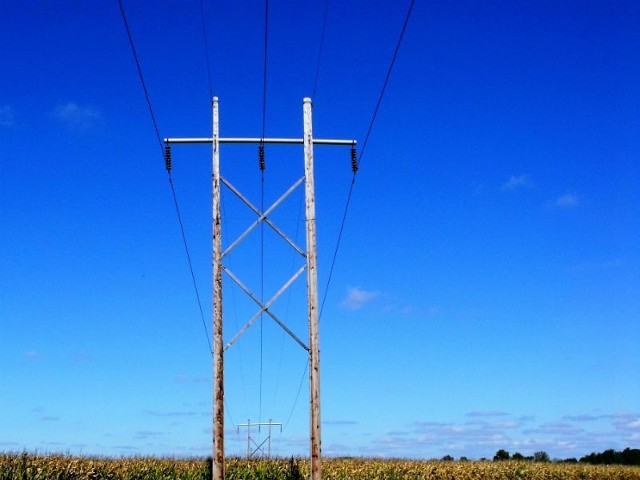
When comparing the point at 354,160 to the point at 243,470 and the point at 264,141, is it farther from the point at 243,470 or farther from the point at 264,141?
the point at 243,470

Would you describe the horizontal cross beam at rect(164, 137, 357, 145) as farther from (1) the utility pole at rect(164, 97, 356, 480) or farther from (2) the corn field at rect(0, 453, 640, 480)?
(2) the corn field at rect(0, 453, 640, 480)

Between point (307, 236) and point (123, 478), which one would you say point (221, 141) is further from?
point (123, 478)

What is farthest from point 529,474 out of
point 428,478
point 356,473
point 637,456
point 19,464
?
point 637,456

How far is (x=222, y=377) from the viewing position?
677 inches

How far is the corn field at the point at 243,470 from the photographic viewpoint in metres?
24.9

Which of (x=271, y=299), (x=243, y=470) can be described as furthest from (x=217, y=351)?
(x=243, y=470)

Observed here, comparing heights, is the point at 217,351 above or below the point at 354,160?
below

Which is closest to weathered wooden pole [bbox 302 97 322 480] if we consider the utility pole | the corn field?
the utility pole

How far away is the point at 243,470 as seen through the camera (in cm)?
2827

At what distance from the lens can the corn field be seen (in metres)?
24.9

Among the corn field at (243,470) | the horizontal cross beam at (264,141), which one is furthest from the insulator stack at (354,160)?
the corn field at (243,470)

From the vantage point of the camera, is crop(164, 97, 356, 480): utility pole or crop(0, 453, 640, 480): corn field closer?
crop(164, 97, 356, 480): utility pole

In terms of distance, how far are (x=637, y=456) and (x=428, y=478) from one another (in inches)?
2246

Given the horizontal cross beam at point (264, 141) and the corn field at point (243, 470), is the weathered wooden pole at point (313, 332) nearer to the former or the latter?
the horizontal cross beam at point (264, 141)
